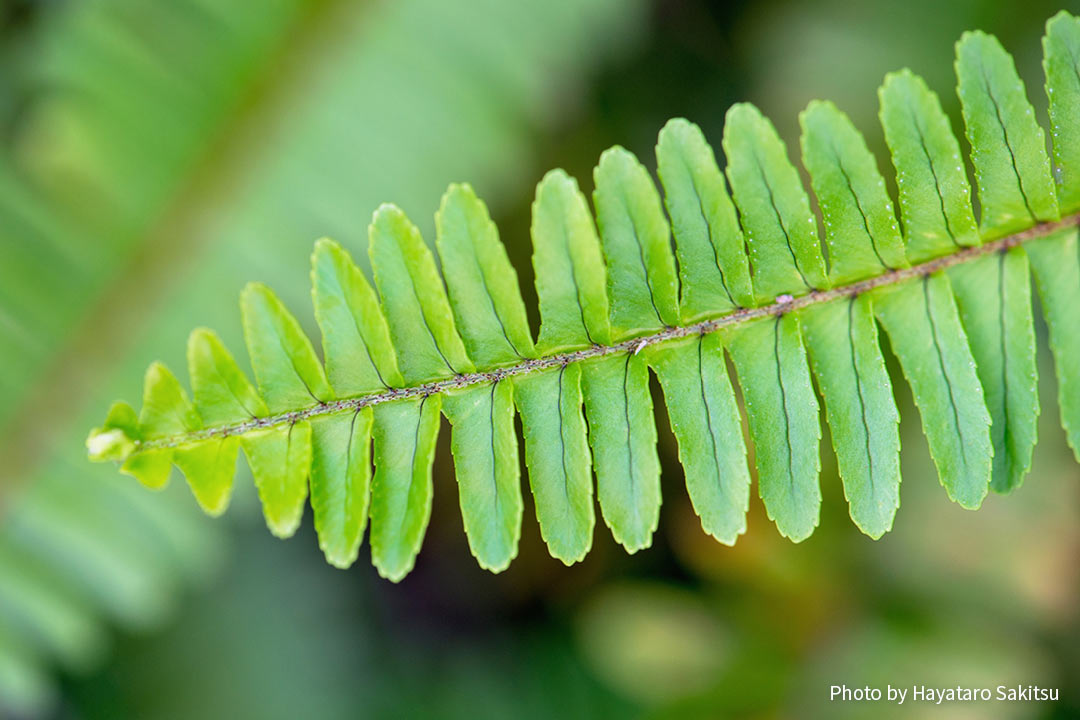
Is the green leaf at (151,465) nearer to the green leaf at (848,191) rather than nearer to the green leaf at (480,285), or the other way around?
the green leaf at (480,285)

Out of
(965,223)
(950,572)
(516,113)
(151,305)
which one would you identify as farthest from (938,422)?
(151,305)

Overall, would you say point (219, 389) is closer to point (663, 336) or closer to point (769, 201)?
point (663, 336)

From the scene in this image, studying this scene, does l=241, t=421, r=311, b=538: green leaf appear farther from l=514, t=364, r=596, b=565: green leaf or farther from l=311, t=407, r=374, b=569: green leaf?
l=514, t=364, r=596, b=565: green leaf

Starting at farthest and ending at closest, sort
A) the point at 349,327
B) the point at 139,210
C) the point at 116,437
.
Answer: the point at 139,210, the point at 349,327, the point at 116,437

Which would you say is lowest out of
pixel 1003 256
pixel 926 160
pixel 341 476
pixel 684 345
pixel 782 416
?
pixel 341 476

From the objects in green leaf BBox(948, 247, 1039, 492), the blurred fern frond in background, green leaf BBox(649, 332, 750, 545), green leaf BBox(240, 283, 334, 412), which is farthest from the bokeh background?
green leaf BBox(240, 283, 334, 412)

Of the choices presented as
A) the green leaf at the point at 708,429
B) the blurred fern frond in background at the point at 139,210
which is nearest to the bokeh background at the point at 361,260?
the blurred fern frond in background at the point at 139,210

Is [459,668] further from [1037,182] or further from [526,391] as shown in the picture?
[1037,182]

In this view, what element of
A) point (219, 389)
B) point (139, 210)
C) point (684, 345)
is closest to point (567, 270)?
point (684, 345)
